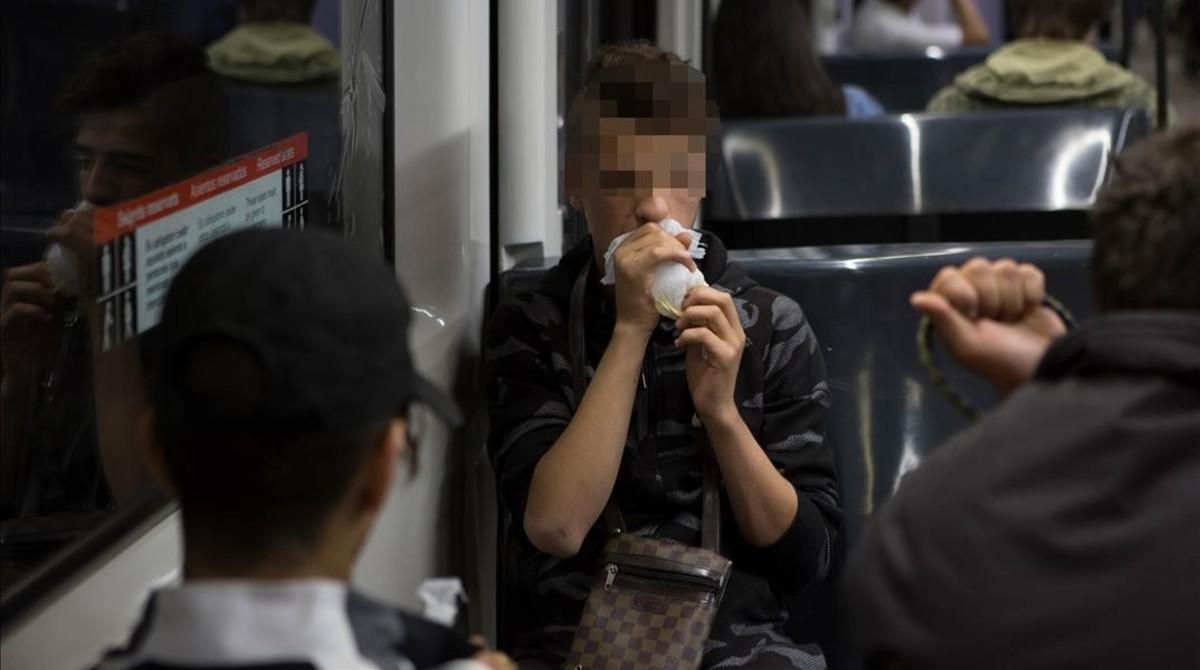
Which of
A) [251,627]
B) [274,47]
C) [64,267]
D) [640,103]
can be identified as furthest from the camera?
[640,103]

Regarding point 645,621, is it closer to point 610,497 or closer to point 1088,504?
point 610,497

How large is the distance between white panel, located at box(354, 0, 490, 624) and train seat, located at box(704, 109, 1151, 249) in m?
1.63

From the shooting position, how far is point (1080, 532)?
114 cm

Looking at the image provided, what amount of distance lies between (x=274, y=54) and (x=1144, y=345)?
1021 millimetres

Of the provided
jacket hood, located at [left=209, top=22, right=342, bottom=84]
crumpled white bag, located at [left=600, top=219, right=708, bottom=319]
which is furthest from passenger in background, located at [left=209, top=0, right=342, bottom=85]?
crumpled white bag, located at [left=600, top=219, right=708, bottom=319]

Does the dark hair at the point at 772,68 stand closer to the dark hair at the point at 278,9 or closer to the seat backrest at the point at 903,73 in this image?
the seat backrest at the point at 903,73

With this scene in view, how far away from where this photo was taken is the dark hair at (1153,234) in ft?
3.79

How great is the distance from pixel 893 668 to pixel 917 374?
3.54 feet

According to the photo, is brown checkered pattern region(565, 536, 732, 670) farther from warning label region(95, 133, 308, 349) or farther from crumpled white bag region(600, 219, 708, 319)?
warning label region(95, 133, 308, 349)

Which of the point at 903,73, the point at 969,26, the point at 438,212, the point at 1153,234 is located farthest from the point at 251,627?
the point at 969,26

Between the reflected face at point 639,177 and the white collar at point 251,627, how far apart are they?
93 centimetres

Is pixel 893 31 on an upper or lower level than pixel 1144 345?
lower

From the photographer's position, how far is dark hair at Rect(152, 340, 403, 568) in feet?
3.40

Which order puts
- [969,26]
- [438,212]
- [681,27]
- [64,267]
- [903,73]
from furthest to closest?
1. [969,26]
2. [903,73]
3. [681,27]
4. [438,212]
5. [64,267]
